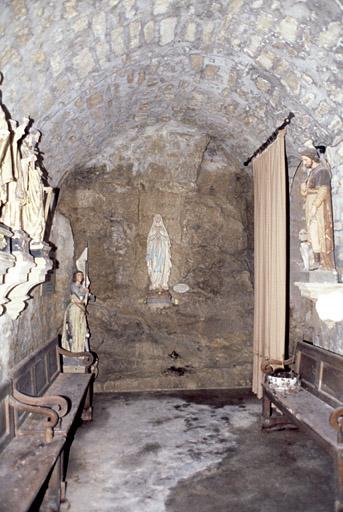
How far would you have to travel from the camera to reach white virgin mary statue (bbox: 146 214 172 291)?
7.79 metres

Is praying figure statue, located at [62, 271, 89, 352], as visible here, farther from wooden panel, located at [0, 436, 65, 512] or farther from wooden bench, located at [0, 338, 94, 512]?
wooden panel, located at [0, 436, 65, 512]

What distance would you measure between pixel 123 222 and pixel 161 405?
3141 mm

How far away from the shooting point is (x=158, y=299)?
768 cm

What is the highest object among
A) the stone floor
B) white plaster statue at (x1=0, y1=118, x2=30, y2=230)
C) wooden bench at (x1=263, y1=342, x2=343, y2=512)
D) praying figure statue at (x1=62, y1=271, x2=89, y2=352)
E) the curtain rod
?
the curtain rod

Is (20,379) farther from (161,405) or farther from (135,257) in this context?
(135,257)

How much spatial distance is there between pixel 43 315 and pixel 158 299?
7.34 ft

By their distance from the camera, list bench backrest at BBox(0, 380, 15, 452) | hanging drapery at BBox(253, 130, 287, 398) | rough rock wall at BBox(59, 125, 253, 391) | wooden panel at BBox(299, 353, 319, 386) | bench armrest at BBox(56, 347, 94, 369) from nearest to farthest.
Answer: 1. bench backrest at BBox(0, 380, 15, 452)
2. wooden panel at BBox(299, 353, 319, 386)
3. hanging drapery at BBox(253, 130, 287, 398)
4. bench armrest at BBox(56, 347, 94, 369)
5. rough rock wall at BBox(59, 125, 253, 391)

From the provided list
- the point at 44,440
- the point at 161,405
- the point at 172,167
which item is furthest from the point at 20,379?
the point at 172,167

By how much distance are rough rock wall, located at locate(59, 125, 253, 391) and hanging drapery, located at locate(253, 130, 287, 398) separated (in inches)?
48.1

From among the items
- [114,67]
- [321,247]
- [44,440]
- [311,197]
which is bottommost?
[44,440]

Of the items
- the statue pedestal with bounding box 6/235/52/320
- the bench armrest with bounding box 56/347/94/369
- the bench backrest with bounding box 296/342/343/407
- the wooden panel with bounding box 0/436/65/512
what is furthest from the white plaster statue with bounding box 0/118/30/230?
the bench backrest with bounding box 296/342/343/407

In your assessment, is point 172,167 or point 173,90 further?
point 172,167

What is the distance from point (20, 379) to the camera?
14.0ft

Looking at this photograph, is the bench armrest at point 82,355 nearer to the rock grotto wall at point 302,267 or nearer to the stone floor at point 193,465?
the stone floor at point 193,465
